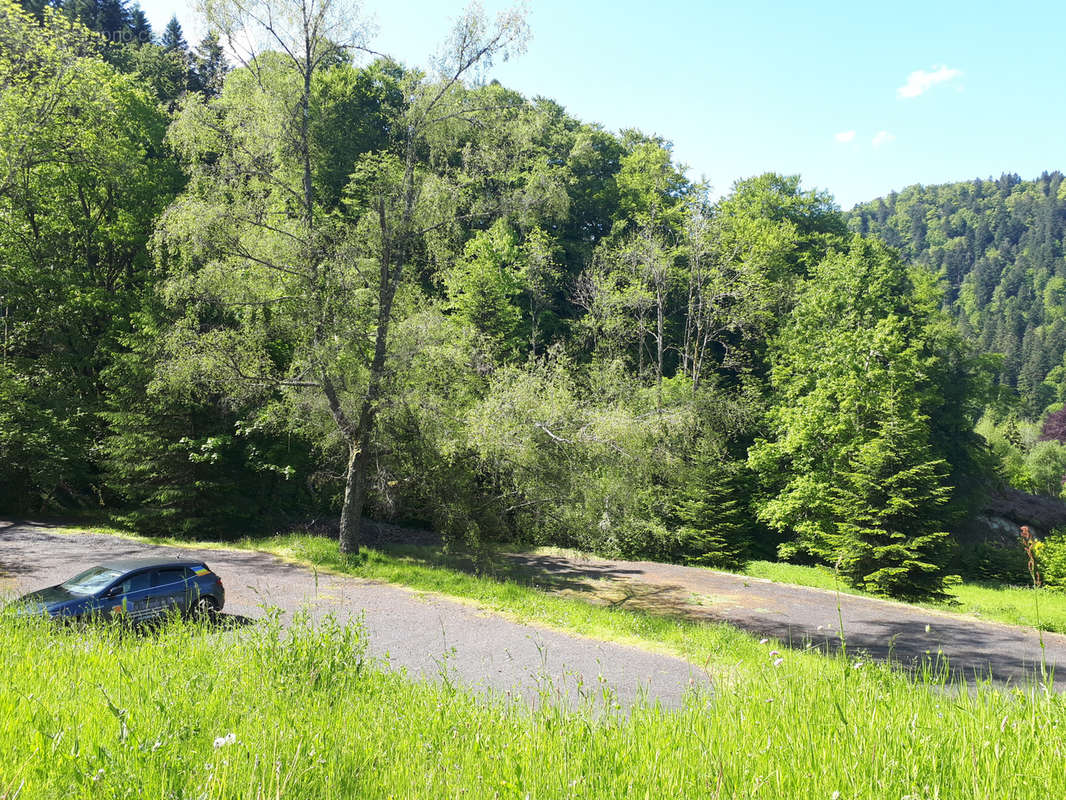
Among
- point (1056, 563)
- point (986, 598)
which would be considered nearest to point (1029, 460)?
point (1056, 563)

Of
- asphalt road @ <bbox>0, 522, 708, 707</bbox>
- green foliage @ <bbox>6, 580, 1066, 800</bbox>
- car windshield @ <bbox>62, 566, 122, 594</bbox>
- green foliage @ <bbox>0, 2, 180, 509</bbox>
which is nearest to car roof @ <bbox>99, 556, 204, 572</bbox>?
car windshield @ <bbox>62, 566, 122, 594</bbox>

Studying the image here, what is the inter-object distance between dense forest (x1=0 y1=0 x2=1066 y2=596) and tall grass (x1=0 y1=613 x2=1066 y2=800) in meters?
11.3

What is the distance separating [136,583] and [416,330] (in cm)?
865

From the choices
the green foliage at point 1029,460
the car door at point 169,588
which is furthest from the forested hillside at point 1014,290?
the car door at point 169,588

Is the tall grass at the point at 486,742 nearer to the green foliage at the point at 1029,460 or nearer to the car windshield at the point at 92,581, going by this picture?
the car windshield at the point at 92,581

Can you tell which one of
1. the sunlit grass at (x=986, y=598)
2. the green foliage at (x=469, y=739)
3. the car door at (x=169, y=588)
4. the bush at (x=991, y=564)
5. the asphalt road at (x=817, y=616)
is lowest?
the bush at (x=991, y=564)

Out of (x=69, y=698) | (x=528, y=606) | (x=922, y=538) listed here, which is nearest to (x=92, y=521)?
(x=528, y=606)

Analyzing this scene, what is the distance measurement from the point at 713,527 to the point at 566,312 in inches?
744

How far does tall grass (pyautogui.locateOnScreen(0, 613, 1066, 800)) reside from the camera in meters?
2.53

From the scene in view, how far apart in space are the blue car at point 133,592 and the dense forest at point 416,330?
22.1ft

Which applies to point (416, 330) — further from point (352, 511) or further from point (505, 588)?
point (505, 588)

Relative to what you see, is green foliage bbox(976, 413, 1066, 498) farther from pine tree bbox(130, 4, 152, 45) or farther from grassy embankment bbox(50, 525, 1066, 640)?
pine tree bbox(130, 4, 152, 45)

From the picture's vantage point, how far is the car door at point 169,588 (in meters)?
9.66

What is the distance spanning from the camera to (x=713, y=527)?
2764cm
